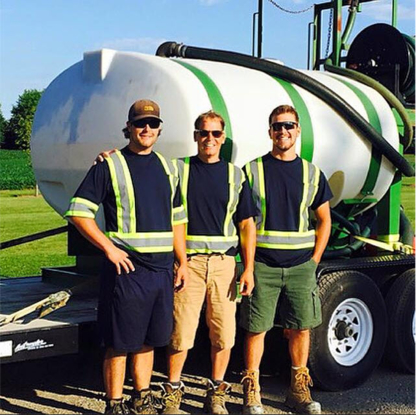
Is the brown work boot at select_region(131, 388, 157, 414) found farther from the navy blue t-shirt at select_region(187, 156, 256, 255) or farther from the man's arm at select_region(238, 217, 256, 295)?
the navy blue t-shirt at select_region(187, 156, 256, 255)

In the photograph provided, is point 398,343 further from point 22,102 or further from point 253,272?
point 22,102

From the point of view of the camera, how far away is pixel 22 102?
62.7 m

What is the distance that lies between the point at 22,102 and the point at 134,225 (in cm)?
6059

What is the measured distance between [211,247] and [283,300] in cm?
63

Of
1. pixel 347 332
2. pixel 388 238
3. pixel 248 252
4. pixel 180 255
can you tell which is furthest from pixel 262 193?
pixel 388 238

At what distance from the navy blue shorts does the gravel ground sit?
837mm

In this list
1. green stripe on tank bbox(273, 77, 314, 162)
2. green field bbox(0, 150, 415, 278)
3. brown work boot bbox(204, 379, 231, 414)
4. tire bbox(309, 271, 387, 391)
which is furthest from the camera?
green field bbox(0, 150, 415, 278)

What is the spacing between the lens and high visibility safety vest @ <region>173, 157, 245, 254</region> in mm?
4637

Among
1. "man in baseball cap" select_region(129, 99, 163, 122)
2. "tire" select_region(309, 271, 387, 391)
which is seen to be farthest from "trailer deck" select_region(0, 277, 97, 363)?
"tire" select_region(309, 271, 387, 391)

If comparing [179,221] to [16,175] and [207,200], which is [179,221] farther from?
[16,175]

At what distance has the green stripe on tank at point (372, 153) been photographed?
20.6 ft

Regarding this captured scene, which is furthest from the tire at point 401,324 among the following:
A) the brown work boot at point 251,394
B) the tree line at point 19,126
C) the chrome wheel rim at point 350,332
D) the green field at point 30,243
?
the tree line at point 19,126

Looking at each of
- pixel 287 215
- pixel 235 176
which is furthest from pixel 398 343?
pixel 235 176

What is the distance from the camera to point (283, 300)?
4.94 m
